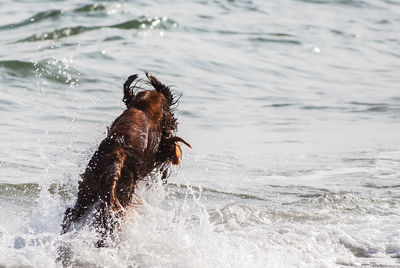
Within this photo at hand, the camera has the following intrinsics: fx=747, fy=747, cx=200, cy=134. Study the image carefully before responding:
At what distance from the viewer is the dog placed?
3.92m

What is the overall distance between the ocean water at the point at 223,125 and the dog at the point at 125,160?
0.17 m

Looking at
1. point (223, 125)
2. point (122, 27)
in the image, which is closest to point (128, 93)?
point (223, 125)

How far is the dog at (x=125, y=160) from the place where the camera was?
392cm

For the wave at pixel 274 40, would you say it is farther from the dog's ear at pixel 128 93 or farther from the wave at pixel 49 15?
the dog's ear at pixel 128 93

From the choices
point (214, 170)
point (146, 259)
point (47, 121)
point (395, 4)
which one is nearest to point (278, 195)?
point (214, 170)

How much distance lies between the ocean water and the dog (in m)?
0.17

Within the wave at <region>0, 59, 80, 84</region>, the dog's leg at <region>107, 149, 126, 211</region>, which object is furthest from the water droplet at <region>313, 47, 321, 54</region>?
the dog's leg at <region>107, 149, 126, 211</region>

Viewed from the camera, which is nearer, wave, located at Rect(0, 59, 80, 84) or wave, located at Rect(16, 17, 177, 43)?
wave, located at Rect(0, 59, 80, 84)

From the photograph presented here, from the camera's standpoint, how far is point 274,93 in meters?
13.2

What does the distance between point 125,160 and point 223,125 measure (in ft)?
21.6

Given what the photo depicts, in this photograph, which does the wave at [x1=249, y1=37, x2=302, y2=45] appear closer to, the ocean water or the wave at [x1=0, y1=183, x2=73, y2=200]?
the ocean water

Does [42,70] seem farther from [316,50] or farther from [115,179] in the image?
[115,179]

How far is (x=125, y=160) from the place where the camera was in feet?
13.0

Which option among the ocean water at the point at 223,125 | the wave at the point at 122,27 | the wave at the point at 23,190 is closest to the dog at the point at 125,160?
the ocean water at the point at 223,125
